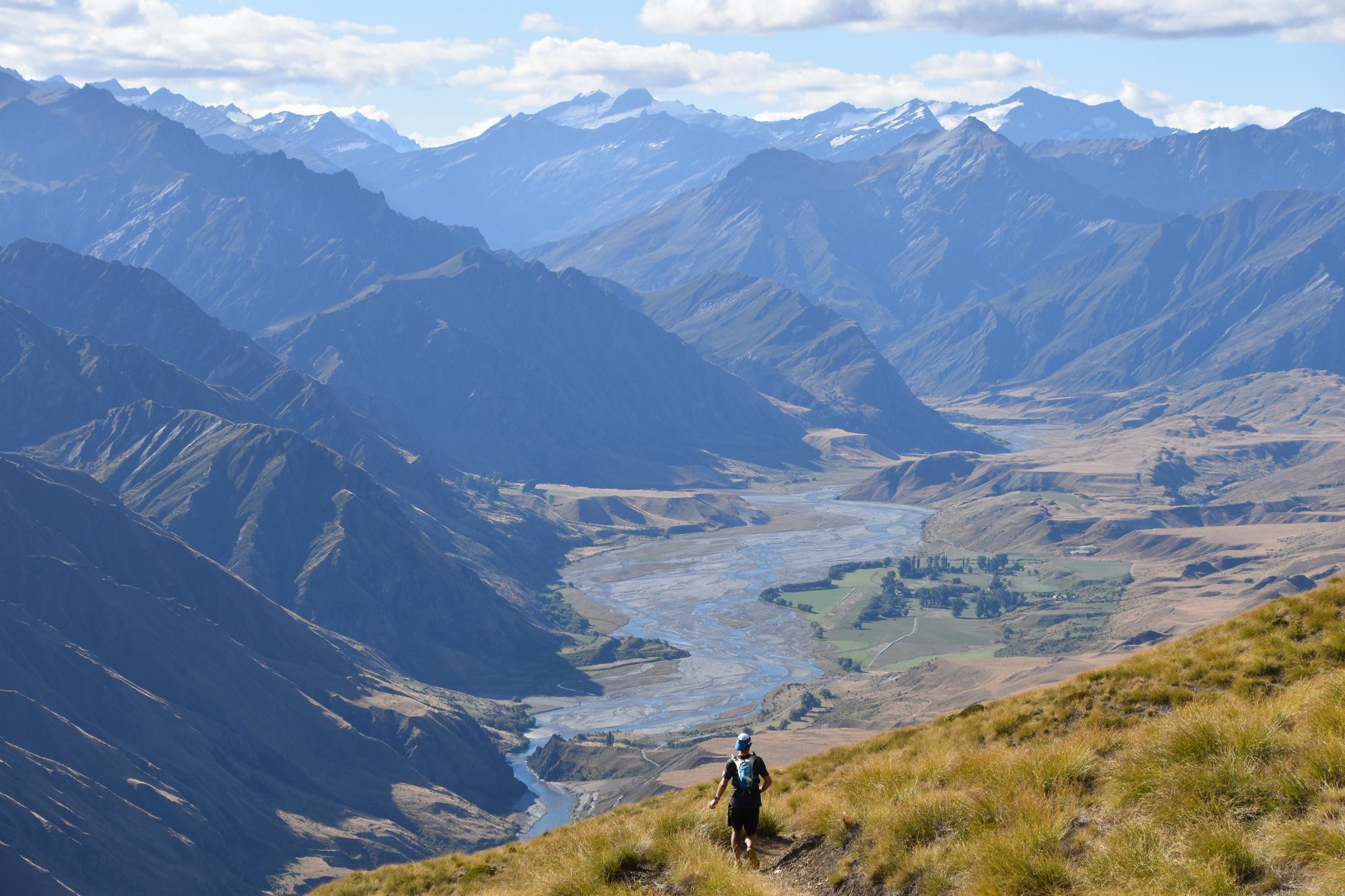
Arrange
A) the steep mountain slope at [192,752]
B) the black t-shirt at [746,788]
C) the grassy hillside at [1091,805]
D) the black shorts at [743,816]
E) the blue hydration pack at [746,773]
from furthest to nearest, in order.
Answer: the steep mountain slope at [192,752] → the black shorts at [743,816] → the black t-shirt at [746,788] → the blue hydration pack at [746,773] → the grassy hillside at [1091,805]

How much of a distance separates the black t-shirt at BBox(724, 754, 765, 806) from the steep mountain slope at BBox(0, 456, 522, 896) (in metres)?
99.0

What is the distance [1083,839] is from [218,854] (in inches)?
4944

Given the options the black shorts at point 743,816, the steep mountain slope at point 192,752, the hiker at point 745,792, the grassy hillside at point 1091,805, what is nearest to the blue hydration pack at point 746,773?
the hiker at point 745,792

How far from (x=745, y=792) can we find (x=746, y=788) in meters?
0.12

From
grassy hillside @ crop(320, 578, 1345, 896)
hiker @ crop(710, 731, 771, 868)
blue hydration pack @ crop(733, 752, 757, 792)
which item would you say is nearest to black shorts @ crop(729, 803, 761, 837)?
hiker @ crop(710, 731, 771, 868)

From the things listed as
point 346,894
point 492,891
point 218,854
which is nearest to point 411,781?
point 218,854

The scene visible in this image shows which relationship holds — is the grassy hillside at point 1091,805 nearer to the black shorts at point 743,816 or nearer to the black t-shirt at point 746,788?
the black shorts at point 743,816

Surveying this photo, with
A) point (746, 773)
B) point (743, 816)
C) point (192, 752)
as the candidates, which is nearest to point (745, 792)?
point (746, 773)

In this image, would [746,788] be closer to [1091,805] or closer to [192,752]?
[1091,805]

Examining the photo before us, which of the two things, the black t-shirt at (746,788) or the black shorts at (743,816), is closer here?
the black t-shirt at (746,788)

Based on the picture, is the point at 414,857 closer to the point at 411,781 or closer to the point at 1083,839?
the point at 411,781

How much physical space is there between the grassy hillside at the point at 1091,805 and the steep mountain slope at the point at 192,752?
314ft

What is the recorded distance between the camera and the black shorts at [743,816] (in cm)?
3175

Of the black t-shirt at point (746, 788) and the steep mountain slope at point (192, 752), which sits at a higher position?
the steep mountain slope at point (192, 752)
